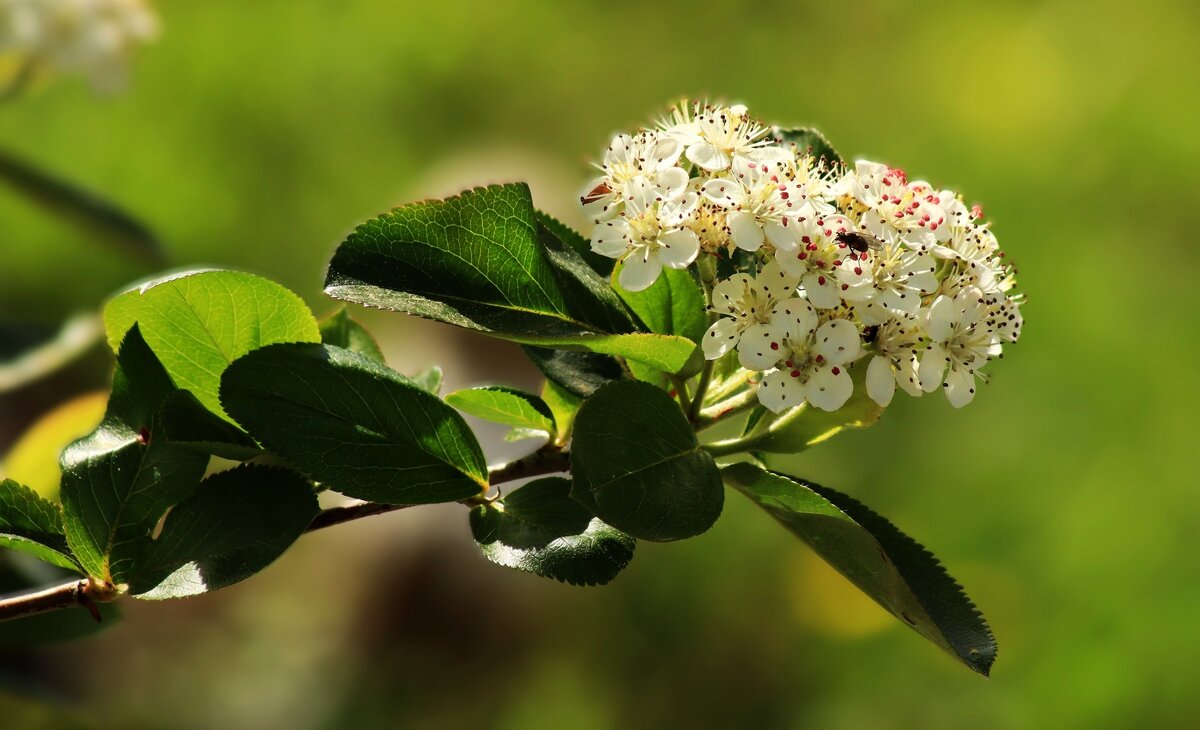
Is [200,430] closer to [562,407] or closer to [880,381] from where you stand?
[562,407]

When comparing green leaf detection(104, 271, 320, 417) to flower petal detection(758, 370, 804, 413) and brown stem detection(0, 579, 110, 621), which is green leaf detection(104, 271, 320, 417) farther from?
flower petal detection(758, 370, 804, 413)

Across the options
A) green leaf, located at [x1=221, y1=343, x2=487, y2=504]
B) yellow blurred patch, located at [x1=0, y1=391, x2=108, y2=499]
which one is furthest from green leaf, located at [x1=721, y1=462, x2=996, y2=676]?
yellow blurred patch, located at [x1=0, y1=391, x2=108, y2=499]

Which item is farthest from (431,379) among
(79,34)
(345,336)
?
(79,34)

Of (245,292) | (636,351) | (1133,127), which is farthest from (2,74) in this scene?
(1133,127)

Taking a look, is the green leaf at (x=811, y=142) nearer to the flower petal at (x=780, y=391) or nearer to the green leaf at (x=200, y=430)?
the flower petal at (x=780, y=391)

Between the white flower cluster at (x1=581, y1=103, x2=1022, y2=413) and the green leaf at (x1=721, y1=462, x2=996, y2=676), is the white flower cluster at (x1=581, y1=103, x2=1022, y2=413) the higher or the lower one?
the higher one

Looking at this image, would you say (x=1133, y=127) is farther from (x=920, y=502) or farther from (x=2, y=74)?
(x=2, y=74)

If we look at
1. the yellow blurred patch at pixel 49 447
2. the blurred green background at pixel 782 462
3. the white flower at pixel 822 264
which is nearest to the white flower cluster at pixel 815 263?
the white flower at pixel 822 264
